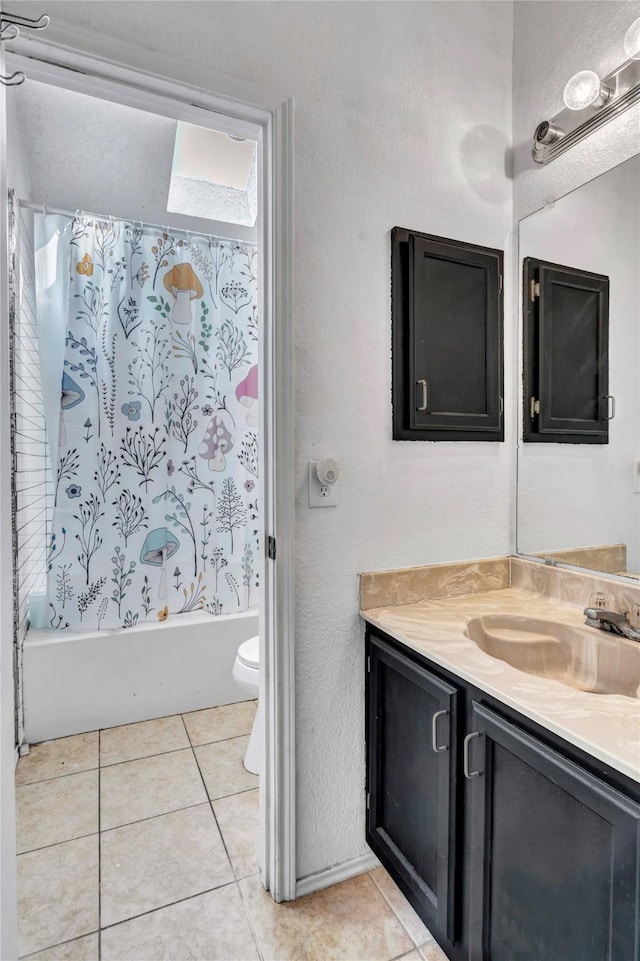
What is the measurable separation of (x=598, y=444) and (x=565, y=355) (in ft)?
0.97

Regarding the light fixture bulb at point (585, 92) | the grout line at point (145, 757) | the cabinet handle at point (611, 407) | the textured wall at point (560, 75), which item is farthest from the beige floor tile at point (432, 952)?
the light fixture bulb at point (585, 92)

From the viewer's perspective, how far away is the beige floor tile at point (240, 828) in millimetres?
1457

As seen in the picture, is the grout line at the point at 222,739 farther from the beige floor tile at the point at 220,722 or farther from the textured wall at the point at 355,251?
the textured wall at the point at 355,251

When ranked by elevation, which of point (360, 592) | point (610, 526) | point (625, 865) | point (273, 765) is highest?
point (610, 526)

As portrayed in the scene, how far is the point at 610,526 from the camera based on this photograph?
134 cm

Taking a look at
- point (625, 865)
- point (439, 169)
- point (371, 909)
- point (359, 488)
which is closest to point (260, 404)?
point (359, 488)

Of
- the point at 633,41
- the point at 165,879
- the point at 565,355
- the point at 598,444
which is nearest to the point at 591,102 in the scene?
the point at 633,41

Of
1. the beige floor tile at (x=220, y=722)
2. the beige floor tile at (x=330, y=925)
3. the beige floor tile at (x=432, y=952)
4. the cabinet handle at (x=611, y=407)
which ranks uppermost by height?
the cabinet handle at (x=611, y=407)

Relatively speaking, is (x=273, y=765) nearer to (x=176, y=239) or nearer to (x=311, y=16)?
(x=311, y=16)

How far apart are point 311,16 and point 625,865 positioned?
75.9 inches

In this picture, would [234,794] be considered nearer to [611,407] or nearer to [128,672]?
[128,672]

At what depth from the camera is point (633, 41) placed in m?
1.12

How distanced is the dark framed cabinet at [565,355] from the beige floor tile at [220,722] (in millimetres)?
1771

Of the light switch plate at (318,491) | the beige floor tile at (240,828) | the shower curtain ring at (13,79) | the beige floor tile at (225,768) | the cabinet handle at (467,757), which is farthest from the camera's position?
the beige floor tile at (225,768)
